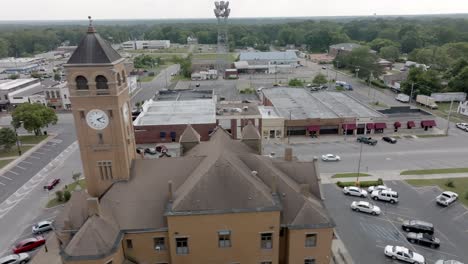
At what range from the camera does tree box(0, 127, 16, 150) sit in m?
64.9

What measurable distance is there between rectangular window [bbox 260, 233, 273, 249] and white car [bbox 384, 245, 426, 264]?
634 inches

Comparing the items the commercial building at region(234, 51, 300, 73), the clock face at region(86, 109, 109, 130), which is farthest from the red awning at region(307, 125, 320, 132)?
the commercial building at region(234, 51, 300, 73)

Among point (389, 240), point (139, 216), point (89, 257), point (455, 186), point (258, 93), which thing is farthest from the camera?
point (258, 93)

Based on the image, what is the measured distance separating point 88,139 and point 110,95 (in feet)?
16.5

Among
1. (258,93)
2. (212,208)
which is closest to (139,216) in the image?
(212,208)

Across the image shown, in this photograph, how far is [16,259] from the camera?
36844 millimetres

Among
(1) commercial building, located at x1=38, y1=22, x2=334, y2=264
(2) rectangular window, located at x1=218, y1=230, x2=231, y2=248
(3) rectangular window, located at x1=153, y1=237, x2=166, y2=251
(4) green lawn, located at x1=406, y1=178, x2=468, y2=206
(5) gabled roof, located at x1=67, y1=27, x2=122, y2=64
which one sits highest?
(5) gabled roof, located at x1=67, y1=27, x2=122, y2=64

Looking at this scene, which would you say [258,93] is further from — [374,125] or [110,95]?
[110,95]

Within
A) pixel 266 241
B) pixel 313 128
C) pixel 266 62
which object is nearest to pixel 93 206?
pixel 266 241

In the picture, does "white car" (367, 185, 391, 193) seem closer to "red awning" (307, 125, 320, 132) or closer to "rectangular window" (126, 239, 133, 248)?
"red awning" (307, 125, 320, 132)

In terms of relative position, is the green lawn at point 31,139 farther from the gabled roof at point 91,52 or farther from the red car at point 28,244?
the gabled roof at point 91,52

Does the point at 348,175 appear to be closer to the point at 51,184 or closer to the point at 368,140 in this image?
the point at 368,140

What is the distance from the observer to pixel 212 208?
90.4ft

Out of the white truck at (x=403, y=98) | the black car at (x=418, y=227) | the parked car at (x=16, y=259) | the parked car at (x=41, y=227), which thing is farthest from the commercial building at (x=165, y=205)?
the white truck at (x=403, y=98)
